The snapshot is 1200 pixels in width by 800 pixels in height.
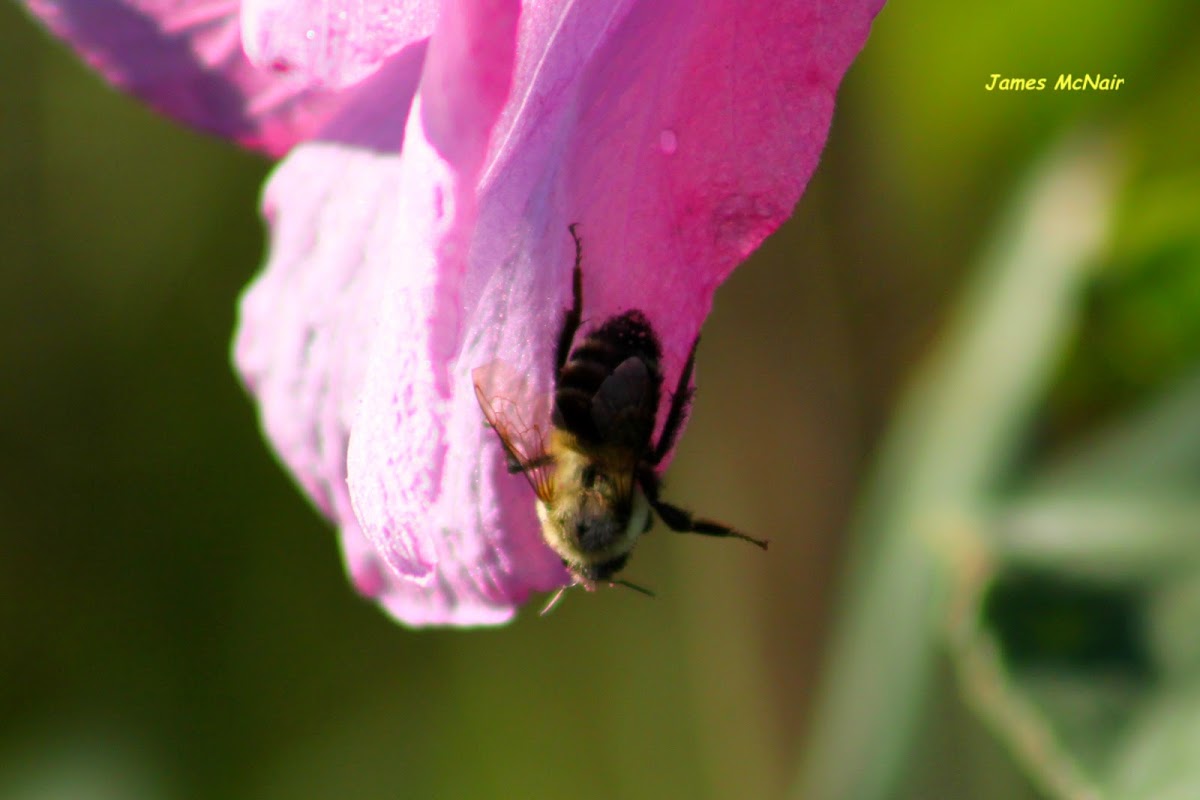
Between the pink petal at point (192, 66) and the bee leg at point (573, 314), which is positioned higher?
the pink petal at point (192, 66)

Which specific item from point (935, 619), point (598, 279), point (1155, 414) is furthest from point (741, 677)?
point (598, 279)

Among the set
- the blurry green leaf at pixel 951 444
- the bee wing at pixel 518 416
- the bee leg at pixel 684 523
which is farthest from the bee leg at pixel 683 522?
the blurry green leaf at pixel 951 444

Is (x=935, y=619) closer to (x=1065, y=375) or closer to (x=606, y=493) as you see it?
(x=1065, y=375)

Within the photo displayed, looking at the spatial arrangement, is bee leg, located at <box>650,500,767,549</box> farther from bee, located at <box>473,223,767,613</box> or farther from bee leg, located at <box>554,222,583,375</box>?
bee leg, located at <box>554,222,583,375</box>

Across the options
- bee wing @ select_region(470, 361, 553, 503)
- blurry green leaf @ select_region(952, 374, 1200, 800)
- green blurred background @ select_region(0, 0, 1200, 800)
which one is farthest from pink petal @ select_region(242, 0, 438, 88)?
green blurred background @ select_region(0, 0, 1200, 800)

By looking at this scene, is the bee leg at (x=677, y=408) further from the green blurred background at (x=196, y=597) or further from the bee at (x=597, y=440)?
the green blurred background at (x=196, y=597)

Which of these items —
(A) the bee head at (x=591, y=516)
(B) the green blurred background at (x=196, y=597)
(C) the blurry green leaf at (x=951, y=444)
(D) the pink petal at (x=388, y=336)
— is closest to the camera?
(D) the pink petal at (x=388, y=336)

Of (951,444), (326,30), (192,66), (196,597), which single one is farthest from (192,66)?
(196,597)
